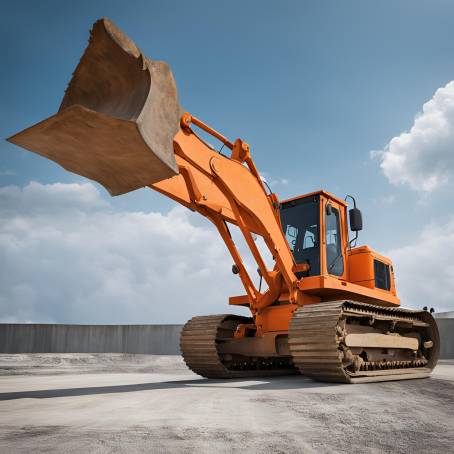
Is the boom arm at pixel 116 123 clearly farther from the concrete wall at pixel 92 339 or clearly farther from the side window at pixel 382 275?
the concrete wall at pixel 92 339

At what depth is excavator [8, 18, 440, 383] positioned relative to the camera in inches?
193

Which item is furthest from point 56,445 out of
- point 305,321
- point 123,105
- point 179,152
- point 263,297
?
point 263,297

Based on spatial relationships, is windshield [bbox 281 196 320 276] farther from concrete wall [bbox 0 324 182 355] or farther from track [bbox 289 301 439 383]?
concrete wall [bbox 0 324 182 355]

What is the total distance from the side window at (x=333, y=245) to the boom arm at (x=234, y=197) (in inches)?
24.9

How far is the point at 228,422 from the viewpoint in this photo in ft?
11.8

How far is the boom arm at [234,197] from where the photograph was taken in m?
6.52

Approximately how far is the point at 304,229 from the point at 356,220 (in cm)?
89

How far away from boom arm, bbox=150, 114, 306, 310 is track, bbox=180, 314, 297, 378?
884 mm

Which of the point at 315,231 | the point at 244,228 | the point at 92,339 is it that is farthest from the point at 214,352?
the point at 92,339

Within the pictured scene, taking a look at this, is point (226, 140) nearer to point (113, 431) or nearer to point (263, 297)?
point (263, 297)

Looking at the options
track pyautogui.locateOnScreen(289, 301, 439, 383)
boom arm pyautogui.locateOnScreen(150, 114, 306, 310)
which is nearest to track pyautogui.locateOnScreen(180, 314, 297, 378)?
boom arm pyautogui.locateOnScreen(150, 114, 306, 310)

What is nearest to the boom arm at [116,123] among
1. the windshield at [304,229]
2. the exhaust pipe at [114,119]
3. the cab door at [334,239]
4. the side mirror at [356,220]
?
the exhaust pipe at [114,119]

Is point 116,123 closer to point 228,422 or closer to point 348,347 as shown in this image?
point 228,422

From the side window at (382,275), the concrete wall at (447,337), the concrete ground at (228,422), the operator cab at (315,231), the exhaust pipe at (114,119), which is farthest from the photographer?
the concrete wall at (447,337)
